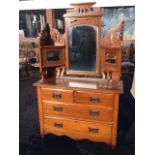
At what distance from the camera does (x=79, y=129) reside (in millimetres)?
1855

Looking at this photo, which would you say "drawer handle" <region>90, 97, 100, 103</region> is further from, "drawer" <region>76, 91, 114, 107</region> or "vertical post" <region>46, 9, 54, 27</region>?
"vertical post" <region>46, 9, 54, 27</region>

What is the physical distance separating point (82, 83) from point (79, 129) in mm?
435

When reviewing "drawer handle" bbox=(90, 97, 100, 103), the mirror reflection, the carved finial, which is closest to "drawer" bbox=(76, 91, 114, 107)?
"drawer handle" bbox=(90, 97, 100, 103)

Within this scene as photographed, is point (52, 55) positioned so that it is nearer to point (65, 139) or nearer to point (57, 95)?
point (57, 95)

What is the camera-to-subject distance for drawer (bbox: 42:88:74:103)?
1802 millimetres

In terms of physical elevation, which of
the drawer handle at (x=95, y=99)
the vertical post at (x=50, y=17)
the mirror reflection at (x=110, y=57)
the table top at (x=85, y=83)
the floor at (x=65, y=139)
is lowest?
the floor at (x=65, y=139)

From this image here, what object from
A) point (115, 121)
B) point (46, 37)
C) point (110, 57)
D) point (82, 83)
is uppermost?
point (46, 37)

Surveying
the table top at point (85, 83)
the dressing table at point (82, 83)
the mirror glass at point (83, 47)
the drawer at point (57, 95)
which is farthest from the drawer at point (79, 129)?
the mirror glass at point (83, 47)

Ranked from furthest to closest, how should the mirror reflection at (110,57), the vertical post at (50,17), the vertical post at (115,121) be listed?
the vertical post at (50,17), the mirror reflection at (110,57), the vertical post at (115,121)

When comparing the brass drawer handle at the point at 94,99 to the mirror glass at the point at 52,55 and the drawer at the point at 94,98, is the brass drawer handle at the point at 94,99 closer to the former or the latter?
the drawer at the point at 94,98
